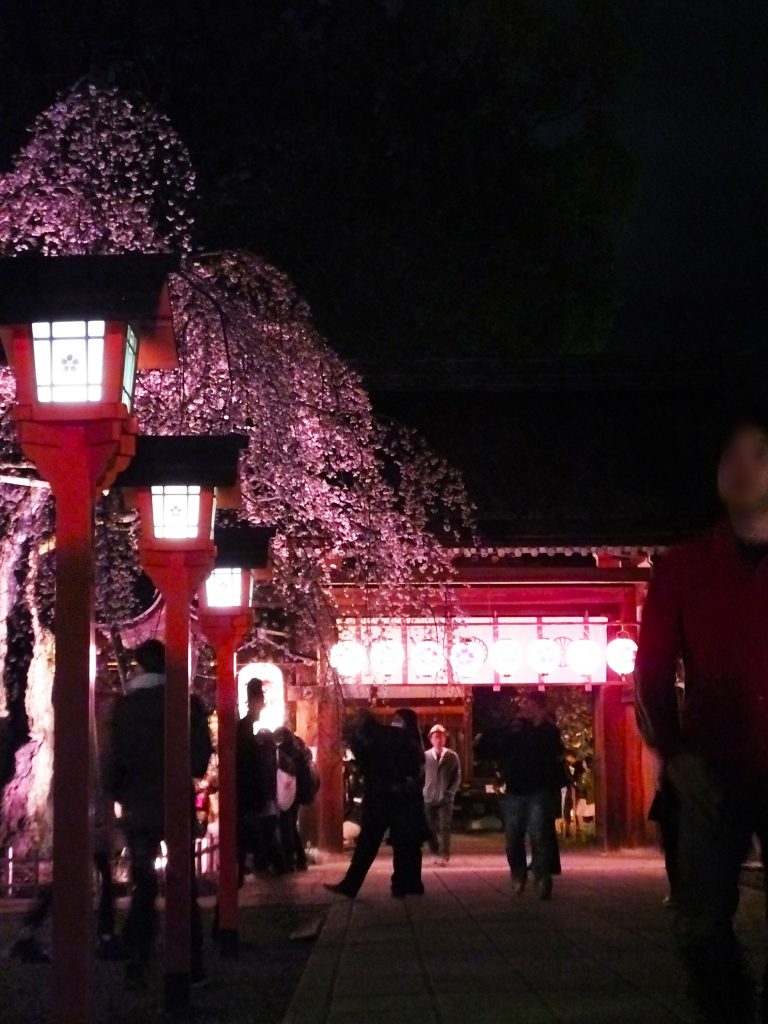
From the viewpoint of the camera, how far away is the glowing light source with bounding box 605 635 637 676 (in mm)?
19719

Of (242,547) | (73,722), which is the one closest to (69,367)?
(73,722)

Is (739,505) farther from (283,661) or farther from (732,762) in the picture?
(283,661)

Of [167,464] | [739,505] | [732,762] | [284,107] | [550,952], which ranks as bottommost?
[550,952]

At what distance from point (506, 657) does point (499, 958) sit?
10.9 metres

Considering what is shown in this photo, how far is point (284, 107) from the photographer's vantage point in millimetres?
23719

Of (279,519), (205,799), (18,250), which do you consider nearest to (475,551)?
(205,799)

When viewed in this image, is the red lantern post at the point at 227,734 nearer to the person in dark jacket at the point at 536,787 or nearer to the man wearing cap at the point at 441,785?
the person in dark jacket at the point at 536,787

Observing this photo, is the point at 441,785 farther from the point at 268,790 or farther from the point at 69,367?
the point at 69,367

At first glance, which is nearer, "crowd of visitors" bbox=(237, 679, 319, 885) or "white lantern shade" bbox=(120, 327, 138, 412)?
"white lantern shade" bbox=(120, 327, 138, 412)

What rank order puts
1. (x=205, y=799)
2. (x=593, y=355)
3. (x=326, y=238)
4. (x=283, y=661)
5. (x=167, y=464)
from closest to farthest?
(x=167, y=464)
(x=205, y=799)
(x=283, y=661)
(x=593, y=355)
(x=326, y=238)

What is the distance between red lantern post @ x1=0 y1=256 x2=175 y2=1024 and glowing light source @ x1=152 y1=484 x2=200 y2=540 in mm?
1974

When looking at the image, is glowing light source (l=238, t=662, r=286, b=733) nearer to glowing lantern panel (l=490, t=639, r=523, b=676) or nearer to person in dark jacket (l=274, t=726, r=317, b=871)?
person in dark jacket (l=274, t=726, r=317, b=871)

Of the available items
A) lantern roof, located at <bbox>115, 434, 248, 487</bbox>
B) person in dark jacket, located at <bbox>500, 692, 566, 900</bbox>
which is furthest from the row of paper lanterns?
lantern roof, located at <bbox>115, 434, 248, 487</bbox>

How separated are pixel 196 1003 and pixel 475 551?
32.1ft
